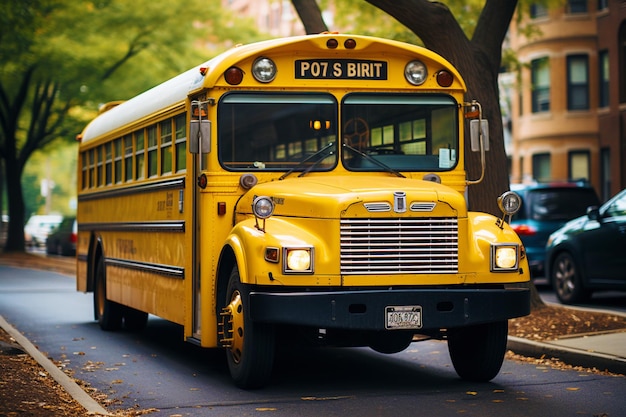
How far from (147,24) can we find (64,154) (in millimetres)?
64197

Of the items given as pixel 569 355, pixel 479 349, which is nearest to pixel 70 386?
pixel 479 349

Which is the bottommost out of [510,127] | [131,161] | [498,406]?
[498,406]

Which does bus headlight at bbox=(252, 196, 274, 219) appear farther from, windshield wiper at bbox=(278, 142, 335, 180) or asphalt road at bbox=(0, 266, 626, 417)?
asphalt road at bbox=(0, 266, 626, 417)

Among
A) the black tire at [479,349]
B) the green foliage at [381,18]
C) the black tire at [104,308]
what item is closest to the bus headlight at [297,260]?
the black tire at [479,349]

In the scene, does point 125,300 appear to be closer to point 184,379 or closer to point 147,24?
point 184,379

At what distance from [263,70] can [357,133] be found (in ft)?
3.08

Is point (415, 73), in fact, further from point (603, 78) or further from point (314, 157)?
point (603, 78)

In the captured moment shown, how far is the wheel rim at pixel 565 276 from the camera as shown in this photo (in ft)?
57.8

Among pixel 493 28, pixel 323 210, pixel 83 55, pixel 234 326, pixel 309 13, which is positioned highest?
pixel 83 55

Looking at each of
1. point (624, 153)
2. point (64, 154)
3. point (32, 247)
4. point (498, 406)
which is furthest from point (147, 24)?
point (64, 154)

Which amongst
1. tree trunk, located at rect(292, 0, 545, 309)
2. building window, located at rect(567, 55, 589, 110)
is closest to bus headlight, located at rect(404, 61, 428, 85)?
tree trunk, located at rect(292, 0, 545, 309)

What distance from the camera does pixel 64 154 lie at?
100438 millimetres

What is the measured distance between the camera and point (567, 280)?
17766 millimetres

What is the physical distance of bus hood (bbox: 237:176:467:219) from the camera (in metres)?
9.05
